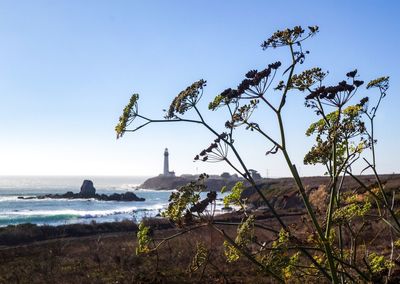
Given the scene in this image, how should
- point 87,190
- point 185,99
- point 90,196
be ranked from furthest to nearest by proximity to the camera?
point 87,190 → point 90,196 → point 185,99

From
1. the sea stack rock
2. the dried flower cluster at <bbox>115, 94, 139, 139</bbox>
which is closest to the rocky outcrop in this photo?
the sea stack rock

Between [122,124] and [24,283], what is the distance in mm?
9894

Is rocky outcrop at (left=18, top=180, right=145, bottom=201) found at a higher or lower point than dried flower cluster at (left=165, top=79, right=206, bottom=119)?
lower

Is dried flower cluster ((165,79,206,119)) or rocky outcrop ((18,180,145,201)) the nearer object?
dried flower cluster ((165,79,206,119))

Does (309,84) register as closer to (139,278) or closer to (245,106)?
(245,106)

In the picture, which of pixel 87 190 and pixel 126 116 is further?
pixel 87 190

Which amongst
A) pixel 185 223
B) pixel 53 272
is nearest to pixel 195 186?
pixel 185 223

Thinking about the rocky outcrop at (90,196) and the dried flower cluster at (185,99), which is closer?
the dried flower cluster at (185,99)

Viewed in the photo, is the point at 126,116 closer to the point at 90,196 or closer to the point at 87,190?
the point at 90,196

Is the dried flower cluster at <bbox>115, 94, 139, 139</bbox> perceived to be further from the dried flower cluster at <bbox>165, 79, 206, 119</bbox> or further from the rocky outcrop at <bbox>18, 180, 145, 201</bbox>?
the rocky outcrop at <bbox>18, 180, 145, 201</bbox>

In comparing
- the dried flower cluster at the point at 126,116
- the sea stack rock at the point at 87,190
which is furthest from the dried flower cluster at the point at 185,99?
the sea stack rock at the point at 87,190

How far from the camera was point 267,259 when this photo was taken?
365cm

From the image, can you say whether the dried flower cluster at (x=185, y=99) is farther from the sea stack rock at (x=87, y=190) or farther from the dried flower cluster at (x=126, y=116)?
the sea stack rock at (x=87, y=190)

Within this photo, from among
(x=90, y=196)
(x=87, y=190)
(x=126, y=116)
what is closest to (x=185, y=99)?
(x=126, y=116)
